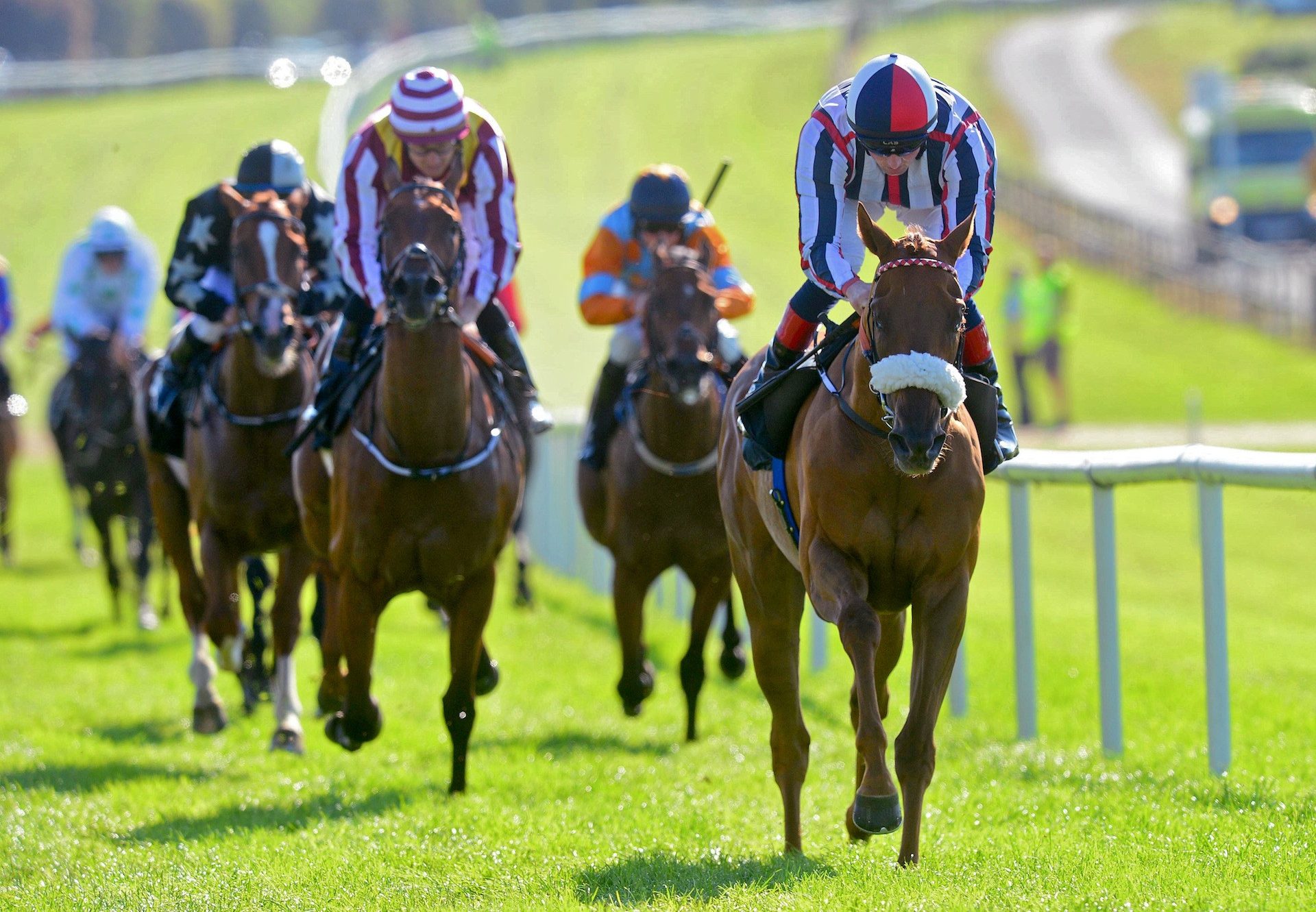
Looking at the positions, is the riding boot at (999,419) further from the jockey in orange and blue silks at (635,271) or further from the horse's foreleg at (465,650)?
the jockey in orange and blue silks at (635,271)

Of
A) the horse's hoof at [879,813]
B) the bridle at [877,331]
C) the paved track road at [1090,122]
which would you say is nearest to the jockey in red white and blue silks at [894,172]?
the bridle at [877,331]

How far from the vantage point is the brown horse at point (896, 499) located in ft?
16.7

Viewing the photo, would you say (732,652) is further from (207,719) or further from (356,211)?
(356,211)

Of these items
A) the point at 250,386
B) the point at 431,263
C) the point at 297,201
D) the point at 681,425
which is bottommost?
the point at 681,425

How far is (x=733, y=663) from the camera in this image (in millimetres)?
9430

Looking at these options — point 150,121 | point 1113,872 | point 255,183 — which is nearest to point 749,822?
point 1113,872

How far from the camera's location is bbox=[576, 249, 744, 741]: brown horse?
Result: 8.62 metres

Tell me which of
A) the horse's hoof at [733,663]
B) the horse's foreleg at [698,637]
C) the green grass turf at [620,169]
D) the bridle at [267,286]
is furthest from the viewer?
the green grass turf at [620,169]

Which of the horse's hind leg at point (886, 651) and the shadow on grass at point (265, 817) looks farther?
the shadow on grass at point (265, 817)

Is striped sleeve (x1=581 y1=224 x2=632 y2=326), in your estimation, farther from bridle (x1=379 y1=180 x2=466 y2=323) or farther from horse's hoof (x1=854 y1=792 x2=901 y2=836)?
horse's hoof (x1=854 y1=792 x2=901 y2=836)

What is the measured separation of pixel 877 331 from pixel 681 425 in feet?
11.4

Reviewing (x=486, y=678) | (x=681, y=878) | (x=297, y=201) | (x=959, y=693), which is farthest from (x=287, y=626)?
(x=681, y=878)

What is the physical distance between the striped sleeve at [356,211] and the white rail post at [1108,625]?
123 inches

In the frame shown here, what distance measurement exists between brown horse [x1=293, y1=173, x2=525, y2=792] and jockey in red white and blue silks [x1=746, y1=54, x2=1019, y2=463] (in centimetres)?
167
